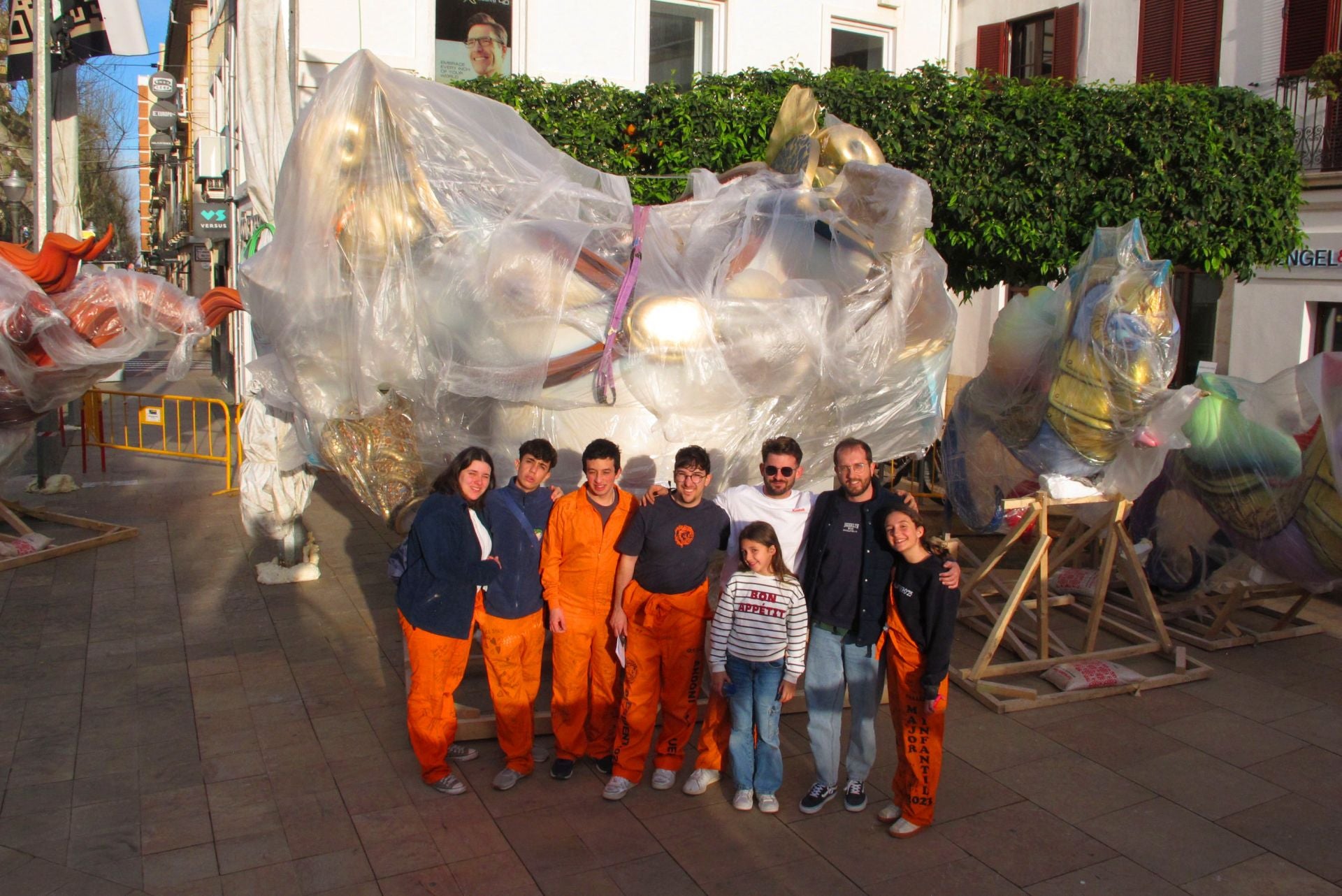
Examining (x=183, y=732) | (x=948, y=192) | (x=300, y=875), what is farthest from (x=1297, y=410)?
(x=183, y=732)

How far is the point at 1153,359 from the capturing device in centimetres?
586

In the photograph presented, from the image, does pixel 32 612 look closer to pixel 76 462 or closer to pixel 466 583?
pixel 466 583

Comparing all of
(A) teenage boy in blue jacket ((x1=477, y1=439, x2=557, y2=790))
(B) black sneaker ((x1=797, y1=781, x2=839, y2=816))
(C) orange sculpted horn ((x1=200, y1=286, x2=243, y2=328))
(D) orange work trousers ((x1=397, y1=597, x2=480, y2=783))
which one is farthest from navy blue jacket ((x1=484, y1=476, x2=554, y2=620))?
(C) orange sculpted horn ((x1=200, y1=286, x2=243, y2=328))

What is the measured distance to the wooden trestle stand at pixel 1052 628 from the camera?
19.1 ft

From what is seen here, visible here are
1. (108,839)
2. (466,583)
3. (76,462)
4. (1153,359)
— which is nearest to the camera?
(108,839)

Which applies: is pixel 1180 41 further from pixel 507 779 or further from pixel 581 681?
pixel 507 779

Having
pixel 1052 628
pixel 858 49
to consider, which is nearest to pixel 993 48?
pixel 858 49

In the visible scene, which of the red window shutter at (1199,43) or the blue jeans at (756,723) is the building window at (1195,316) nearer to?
the red window shutter at (1199,43)

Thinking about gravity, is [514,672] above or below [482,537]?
below

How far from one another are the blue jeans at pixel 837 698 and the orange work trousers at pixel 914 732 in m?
0.14

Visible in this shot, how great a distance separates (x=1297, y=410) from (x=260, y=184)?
6049mm

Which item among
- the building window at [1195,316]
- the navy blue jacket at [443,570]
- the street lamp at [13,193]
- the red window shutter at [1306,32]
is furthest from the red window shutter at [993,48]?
the navy blue jacket at [443,570]

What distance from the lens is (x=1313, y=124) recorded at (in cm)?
1403

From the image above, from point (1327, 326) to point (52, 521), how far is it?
14.2m
